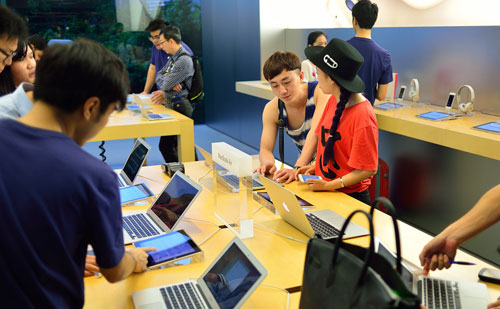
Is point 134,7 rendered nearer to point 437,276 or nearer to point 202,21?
point 202,21

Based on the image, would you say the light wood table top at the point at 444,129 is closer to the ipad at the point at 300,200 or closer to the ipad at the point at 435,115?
the ipad at the point at 435,115

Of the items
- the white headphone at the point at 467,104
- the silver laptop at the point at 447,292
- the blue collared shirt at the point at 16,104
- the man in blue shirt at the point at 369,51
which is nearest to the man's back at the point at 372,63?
the man in blue shirt at the point at 369,51

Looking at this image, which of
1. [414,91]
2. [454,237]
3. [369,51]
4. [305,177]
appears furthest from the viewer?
[414,91]

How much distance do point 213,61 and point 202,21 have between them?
29.3 inches

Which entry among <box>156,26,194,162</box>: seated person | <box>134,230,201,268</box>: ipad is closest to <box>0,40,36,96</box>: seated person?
<box>134,230,201,268</box>: ipad

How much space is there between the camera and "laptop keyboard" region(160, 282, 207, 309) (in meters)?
1.47

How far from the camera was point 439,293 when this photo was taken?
1.48 metres

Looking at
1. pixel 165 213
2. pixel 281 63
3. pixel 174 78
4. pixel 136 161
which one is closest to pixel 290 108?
pixel 281 63

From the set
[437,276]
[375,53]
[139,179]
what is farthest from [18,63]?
[375,53]

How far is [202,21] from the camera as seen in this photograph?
322 inches

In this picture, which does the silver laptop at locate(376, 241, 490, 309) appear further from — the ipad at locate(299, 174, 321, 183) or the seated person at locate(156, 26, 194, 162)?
the seated person at locate(156, 26, 194, 162)

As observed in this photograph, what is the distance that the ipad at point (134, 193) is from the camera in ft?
7.96

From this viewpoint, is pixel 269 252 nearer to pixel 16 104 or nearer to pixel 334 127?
pixel 334 127

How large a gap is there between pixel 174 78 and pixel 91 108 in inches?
155
